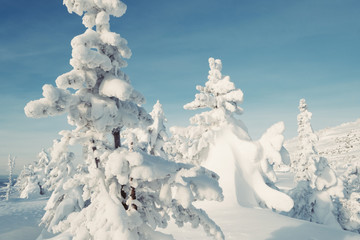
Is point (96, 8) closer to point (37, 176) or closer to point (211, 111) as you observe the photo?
point (211, 111)

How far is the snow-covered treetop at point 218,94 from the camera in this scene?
19.1 m

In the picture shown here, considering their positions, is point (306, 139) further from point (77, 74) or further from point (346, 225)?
point (77, 74)

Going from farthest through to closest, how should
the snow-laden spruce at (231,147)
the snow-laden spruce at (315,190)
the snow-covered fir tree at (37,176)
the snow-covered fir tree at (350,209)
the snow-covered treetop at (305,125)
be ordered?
the snow-covered fir tree at (37,176), the snow-covered treetop at (305,125), the snow-laden spruce at (315,190), the snow-covered fir tree at (350,209), the snow-laden spruce at (231,147)

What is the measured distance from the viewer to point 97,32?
7129mm

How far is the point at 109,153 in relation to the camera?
6.71 m

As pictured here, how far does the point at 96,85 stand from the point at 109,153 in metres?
1.85

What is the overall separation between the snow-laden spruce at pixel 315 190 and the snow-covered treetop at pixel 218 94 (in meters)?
9.50

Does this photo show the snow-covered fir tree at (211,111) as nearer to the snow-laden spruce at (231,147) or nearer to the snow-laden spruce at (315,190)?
the snow-laden spruce at (231,147)

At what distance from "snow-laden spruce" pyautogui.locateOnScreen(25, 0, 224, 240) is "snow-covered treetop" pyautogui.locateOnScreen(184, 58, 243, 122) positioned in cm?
1228

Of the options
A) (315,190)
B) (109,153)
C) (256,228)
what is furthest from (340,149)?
(109,153)

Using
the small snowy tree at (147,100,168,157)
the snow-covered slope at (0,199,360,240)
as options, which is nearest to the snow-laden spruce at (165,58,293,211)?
the snow-covered slope at (0,199,360,240)

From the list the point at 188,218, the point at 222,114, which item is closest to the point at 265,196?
the point at 222,114

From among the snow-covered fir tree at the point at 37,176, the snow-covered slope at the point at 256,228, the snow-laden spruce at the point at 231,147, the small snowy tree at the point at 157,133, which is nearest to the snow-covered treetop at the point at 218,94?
the snow-laden spruce at the point at 231,147

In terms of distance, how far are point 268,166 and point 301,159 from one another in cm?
831
